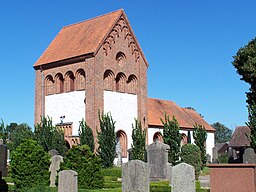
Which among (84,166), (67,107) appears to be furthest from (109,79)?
(84,166)

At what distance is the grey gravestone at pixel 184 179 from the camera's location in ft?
48.0

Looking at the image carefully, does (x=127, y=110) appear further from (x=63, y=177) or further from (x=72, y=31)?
(x=63, y=177)

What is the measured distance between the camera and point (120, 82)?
126ft

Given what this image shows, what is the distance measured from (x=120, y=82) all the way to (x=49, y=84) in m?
6.69

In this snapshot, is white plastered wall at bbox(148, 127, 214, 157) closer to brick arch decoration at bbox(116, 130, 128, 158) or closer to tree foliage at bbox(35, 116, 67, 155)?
brick arch decoration at bbox(116, 130, 128, 158)

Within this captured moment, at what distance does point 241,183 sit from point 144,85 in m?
27.2

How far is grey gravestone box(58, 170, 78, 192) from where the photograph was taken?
15703 millimetres

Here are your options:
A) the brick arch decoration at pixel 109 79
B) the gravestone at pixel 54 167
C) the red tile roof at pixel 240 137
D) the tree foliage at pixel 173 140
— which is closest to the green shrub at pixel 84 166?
the gravestone at pixel 54 167

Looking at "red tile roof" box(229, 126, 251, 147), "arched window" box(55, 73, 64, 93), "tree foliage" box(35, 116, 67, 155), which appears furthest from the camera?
"red tile roof" box(229, 126, 251, 147)

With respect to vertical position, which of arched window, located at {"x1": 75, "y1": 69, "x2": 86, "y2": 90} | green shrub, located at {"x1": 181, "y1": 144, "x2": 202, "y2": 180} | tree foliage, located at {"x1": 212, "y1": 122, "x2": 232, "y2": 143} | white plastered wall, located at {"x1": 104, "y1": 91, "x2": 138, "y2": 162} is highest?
tree foliage, located at {"x1": 212, "y1": 122, "x2": 232, "y2": 143}

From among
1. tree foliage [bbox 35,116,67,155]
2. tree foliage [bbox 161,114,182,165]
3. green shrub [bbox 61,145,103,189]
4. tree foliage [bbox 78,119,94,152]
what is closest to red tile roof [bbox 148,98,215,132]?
tree foliage [bbox 161,114,182,165]

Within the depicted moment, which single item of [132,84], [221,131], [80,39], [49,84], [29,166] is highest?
[80,39]

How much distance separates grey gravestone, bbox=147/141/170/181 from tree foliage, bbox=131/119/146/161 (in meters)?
7.44

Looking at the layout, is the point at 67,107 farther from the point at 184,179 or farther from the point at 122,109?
the point at 184,179
